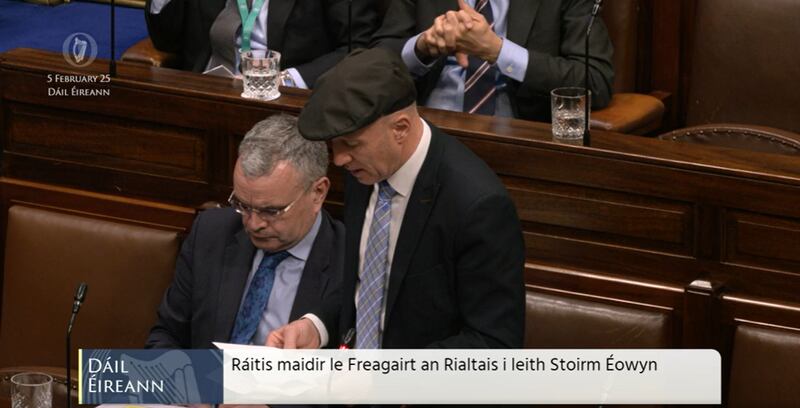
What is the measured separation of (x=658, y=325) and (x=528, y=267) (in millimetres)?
281

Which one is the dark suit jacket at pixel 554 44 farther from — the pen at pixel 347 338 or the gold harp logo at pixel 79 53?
the pen at pixel 347 338

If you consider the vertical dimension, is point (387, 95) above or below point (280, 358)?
above

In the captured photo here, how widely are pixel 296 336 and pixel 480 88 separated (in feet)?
3.37

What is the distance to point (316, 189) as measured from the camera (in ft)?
8.37

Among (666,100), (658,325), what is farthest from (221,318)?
(666,100)

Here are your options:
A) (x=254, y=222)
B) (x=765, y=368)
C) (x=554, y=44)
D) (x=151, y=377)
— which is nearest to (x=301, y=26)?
(x=554, y=44)

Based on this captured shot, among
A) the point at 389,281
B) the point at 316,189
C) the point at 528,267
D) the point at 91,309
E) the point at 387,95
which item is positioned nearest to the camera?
the point at 387,95

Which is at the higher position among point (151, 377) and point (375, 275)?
point (375, 275)

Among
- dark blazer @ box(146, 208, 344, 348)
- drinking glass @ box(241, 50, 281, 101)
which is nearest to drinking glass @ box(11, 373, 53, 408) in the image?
dark blazer @ box(146, 208, 344, 348)

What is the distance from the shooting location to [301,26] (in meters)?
3.45

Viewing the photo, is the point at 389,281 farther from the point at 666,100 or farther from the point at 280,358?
the point at 666,100

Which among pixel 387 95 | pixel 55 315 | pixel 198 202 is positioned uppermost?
pixel 387 95

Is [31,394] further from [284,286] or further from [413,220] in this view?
[413,220]

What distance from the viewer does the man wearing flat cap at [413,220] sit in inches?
84.1
